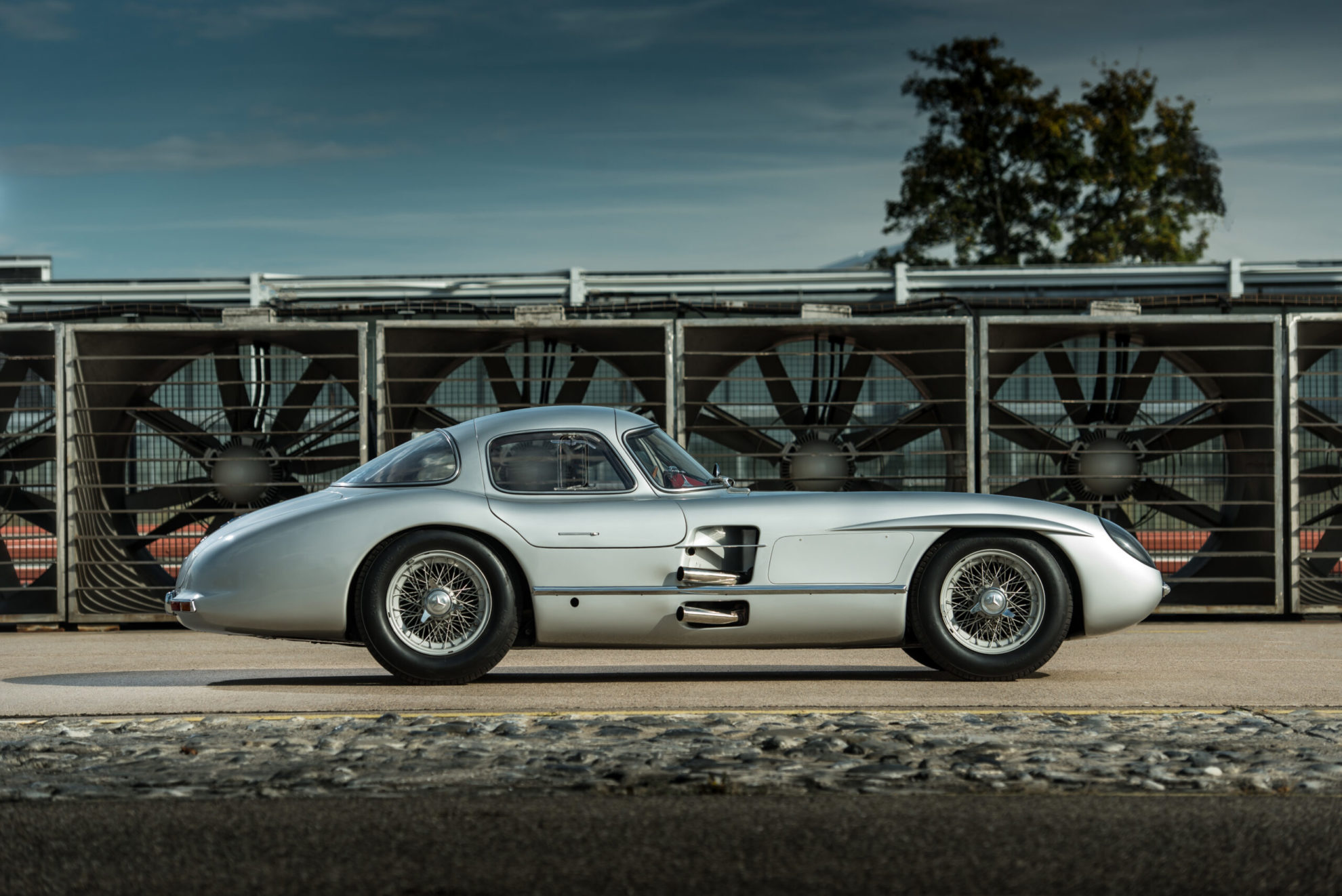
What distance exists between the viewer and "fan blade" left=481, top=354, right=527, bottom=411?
493 inches

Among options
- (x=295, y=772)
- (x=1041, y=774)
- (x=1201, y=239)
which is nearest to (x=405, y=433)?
(x=295, y=772)

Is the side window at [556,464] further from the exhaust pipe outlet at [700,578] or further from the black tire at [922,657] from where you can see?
the black tire at [922,657]

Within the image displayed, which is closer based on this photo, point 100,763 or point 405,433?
point 100,763

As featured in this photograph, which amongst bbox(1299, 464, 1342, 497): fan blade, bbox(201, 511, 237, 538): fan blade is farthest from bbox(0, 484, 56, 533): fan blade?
bbox(1299, 464, 1342, 497): fan blade

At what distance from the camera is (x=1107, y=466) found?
483 inches

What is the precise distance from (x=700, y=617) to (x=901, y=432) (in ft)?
18.7

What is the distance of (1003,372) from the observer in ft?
43.0

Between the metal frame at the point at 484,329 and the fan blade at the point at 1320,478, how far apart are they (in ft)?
17.7

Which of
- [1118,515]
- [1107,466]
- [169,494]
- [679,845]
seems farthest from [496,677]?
[1118,515]

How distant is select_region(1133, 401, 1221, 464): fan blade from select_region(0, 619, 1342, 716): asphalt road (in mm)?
2193

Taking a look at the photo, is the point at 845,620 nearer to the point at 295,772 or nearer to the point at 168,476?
the point at 295,772

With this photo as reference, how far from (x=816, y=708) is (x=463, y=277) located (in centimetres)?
1515

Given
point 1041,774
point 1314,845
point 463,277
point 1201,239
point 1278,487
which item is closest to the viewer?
point 1314,845

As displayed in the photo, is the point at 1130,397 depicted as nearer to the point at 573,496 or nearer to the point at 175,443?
the point at 573,496
